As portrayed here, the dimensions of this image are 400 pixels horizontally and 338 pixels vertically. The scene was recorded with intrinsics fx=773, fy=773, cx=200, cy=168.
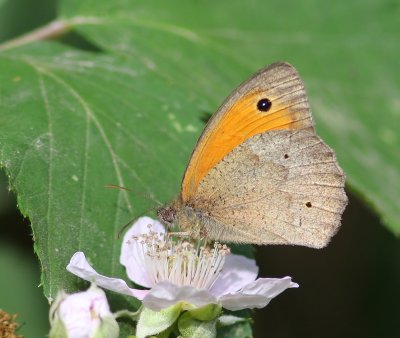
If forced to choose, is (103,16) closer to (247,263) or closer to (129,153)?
(129,153)

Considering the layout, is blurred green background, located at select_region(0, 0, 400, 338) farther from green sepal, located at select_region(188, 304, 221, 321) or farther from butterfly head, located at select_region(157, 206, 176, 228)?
green sepal, located at select_region(188, 304, 221, 321)

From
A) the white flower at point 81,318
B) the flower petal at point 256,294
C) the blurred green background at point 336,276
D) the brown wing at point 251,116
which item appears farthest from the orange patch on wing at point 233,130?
the blurred green background at point 336,276

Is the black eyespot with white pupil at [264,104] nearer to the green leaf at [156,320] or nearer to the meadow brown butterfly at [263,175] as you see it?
the meadow brown butterfly at [263,175]

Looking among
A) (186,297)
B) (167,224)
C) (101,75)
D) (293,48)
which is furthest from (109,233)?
(293,48)

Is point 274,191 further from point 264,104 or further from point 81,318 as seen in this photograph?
point 81,318

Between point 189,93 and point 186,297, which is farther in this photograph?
point 189,93

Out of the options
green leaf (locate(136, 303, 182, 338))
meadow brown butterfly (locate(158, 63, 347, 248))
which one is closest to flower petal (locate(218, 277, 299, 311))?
green leaf (locate(136, 303, 182, 338))

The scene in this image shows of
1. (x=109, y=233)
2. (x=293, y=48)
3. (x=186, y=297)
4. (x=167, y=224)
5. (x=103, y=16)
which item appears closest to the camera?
(x=186, y=297)
